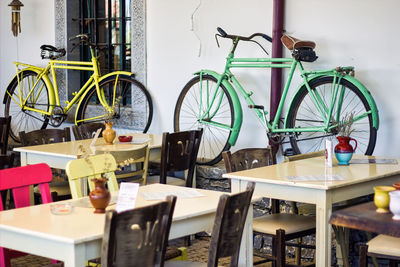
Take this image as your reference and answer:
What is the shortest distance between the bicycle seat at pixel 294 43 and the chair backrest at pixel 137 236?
11.0ft

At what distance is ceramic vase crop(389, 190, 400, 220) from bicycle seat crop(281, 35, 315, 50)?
125 inches

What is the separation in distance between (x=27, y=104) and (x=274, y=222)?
531cm

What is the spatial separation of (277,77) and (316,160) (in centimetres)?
165

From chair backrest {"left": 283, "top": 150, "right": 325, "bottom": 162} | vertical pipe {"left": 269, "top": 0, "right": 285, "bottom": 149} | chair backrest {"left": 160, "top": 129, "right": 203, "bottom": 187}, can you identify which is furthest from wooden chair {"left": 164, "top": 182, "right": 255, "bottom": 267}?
vertical pipe {"left": 269, "top": 0, "right": 285, "bottom": 149}

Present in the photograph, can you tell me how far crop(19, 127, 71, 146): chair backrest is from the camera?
6.13 metres

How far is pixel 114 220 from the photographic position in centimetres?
279

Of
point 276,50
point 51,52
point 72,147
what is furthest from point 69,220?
point 51,52

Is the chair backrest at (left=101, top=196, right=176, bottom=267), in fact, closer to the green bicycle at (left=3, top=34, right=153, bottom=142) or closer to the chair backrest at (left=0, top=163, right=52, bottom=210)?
the chair backrest at (left=0, top=163, right=52, bottom=210)

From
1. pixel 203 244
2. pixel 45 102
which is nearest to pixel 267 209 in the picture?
pixel 203 244

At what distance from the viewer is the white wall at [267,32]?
241 inches

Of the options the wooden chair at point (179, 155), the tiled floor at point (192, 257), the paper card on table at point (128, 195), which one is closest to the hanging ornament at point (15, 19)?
the wooden chair at point (179, 155)

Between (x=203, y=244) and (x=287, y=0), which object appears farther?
(x=287, y=0)

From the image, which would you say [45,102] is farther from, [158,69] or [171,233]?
[171,233]

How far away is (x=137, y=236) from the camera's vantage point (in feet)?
9.60
